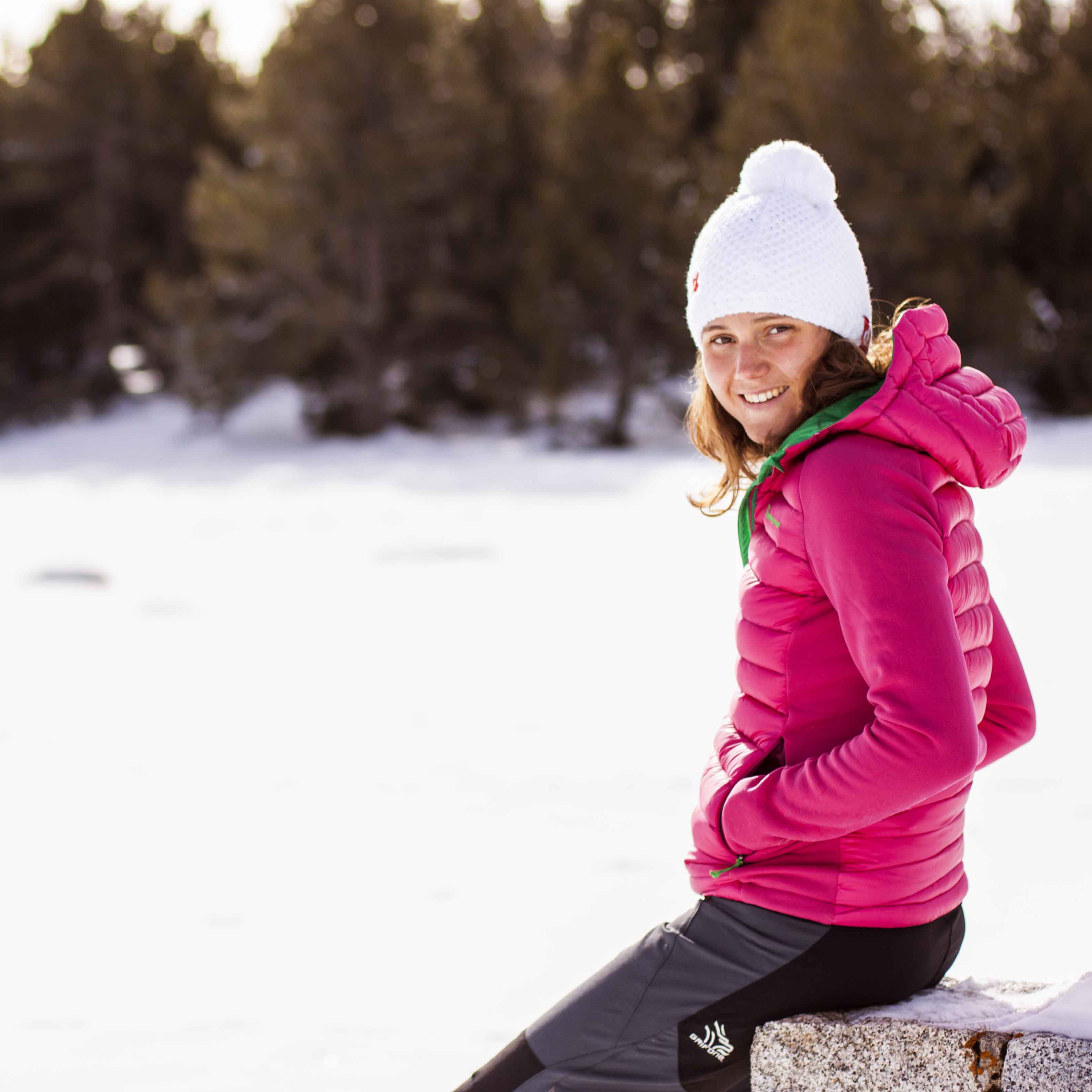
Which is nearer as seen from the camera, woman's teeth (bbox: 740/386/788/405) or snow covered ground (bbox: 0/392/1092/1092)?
woman's teeth (bbox: 740/386/788/405)

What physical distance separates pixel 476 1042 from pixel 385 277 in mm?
16794

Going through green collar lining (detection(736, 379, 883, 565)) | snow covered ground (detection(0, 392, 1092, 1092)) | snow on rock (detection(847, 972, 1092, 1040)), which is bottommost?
snow covered ground (detection(0, 392, 1092, 1092))

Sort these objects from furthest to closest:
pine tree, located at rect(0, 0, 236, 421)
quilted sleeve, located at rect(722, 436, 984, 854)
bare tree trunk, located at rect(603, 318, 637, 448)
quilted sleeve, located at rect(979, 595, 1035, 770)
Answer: pine tree, located at rect(0, 0, 236, 421) → bare tree trunk, located at rect(603, 318, 637, 448) → quilted sleeve, located at rect(979, 595, 1035, 770) → quilted sleeve, located at rect(722, 436, 984, 854)

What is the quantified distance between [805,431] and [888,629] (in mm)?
253

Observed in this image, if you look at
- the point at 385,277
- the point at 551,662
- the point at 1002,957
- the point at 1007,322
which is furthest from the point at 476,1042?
the point at 385,277

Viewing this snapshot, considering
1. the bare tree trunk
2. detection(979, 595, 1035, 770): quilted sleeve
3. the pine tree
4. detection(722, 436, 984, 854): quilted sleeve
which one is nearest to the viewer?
detection(722, 436, 984, 854): quilted sleeve

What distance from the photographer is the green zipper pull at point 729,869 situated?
1.53 m

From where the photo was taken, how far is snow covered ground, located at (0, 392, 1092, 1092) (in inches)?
112

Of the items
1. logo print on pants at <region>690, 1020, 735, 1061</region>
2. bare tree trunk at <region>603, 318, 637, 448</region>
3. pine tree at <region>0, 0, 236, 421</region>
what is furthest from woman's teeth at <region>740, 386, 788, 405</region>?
pine tree at <region>0, 0, 236, 421</region>

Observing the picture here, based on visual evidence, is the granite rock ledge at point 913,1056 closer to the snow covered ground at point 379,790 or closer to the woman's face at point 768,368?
the woman's face at point 768,368

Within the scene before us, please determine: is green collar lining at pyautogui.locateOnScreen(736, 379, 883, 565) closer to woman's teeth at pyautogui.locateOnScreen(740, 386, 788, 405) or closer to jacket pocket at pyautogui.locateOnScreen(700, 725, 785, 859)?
A: woman's teeth at pyautogui.locateOnScreen(740, 386, 788, 405)

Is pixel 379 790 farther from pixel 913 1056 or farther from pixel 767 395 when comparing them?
pixel 767 395

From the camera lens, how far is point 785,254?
1.58 metres

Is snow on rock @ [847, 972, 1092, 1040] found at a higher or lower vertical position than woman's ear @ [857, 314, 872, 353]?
lower
